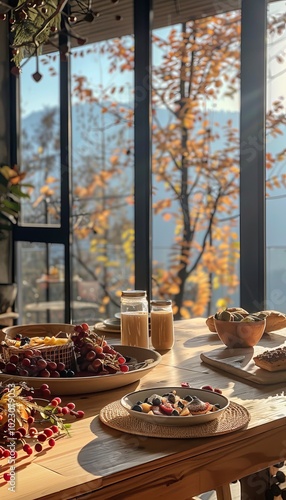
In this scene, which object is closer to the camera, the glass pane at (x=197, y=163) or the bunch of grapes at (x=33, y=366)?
the bunch of grapes at (x=33, y=366)

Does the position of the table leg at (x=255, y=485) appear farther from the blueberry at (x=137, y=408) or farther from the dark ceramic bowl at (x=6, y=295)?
the dark ceramic bowl at (x=6, y=295)

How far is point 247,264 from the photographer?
122 inches

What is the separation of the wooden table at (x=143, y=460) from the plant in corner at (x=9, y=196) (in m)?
3.20

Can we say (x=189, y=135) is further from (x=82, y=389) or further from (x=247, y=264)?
(x=82, y=389)

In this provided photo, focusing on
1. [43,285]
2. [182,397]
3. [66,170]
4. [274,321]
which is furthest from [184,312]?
[182,397]

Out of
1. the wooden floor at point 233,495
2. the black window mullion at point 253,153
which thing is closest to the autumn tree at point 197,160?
the black window mullion at point 253,153

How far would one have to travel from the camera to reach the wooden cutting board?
5.23ft

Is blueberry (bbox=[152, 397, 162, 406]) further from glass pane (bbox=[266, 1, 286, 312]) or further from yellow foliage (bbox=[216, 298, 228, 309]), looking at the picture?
yellow foliage (bbox=[216, 298, 228, 309])

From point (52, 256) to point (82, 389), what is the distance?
4434 mm

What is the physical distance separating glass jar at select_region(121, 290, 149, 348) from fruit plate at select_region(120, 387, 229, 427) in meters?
0.59

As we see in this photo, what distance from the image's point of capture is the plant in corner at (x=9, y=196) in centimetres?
453

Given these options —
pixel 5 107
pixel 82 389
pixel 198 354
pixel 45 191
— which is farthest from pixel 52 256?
pixel 82 389

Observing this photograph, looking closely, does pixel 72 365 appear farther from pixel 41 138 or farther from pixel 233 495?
pixel 41 138

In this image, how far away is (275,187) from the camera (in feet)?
10.4
